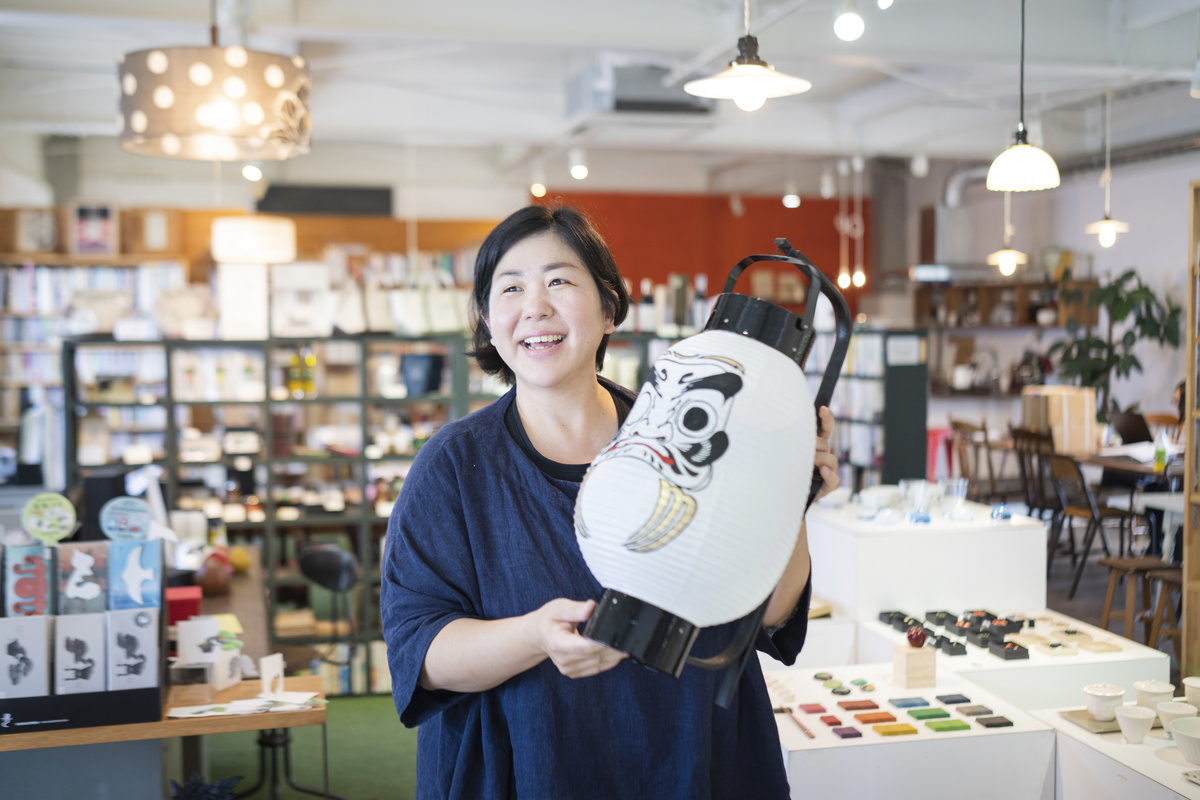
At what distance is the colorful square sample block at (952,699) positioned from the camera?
2.84 metres

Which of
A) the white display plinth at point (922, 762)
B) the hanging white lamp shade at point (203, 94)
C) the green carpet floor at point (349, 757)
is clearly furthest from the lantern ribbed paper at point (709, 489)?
the green carpet floor at point (349, 757)

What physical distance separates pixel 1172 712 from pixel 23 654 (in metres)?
2.80

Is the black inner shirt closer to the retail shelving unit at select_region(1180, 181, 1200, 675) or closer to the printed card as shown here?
the printed card

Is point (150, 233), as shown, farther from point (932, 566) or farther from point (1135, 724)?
point (1135, 724)

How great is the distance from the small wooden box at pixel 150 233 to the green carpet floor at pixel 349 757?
18.7ft

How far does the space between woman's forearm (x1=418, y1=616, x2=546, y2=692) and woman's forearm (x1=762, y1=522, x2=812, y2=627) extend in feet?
1.18

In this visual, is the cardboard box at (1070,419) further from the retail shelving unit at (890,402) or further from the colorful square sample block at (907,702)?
the colorful square sample block at (907,702)

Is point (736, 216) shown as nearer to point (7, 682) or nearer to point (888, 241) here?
point (888, 241)

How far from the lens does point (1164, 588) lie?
16.6 ft

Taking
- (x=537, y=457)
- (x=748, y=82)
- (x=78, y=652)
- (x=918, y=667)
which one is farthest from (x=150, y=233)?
(x=537, y=457)

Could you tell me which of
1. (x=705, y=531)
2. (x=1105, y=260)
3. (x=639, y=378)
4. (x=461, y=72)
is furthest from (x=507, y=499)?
(x=1105, y=260)

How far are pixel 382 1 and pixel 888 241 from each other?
314 inches

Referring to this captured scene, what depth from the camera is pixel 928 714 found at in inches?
108

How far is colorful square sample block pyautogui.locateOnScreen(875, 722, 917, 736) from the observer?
259 cm
